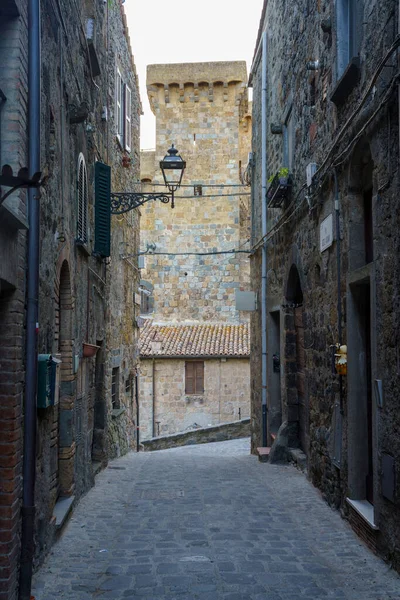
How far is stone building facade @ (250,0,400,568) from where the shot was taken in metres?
5.11

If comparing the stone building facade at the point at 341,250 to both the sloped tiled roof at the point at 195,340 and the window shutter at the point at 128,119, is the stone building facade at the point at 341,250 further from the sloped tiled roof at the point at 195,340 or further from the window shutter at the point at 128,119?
the sloped tiled roof at the point at 195,340

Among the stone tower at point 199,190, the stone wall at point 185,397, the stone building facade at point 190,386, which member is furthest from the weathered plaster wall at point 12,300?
the stone tower at point 199,190

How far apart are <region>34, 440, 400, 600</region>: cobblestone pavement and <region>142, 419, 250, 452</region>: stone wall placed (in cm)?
1105

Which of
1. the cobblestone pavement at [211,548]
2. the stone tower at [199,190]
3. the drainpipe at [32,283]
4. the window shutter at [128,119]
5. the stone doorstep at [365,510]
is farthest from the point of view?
the stone tower at [199,190]

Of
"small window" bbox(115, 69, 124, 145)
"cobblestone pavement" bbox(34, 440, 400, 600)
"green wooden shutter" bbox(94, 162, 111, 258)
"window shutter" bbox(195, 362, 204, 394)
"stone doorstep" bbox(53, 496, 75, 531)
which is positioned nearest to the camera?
"cobblestone pavement" bbox(34, 440, 400, 600)

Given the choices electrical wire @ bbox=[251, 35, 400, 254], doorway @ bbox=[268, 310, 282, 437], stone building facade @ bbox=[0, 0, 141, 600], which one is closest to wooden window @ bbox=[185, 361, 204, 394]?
stone building facade @ bbox=[0, 0, 141, 600]

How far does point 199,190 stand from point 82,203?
20469 mm

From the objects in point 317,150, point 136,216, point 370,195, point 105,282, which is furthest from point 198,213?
point 370,195

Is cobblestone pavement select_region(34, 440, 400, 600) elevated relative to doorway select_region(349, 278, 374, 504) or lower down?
lower down

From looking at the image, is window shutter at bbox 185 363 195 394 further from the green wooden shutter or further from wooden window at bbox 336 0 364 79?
wooden window at bbox 336 0 364 79

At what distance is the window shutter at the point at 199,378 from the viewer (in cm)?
2530

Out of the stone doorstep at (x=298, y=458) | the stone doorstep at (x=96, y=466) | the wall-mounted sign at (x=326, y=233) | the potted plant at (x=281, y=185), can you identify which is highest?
the potted plant at (x=281, y=185)

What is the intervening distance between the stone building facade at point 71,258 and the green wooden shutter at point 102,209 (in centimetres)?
3

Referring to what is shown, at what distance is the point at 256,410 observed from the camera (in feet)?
45.2
